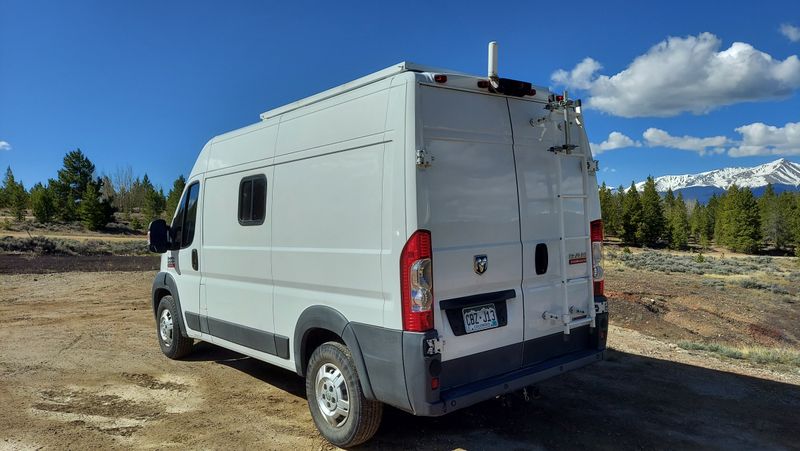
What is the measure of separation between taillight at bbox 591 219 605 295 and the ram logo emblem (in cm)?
147

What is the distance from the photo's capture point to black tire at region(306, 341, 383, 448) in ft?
12.8

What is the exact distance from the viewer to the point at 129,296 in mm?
12758

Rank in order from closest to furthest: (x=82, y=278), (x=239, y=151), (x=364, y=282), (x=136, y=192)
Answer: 1. (x=364, y=282)
2. (x=239, y=151)
3. (x=82, y=278)
4. (x=136, y=192)

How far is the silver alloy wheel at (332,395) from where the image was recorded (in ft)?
13.4

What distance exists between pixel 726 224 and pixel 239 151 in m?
85.2

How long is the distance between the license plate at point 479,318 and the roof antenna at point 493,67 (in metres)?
1.75

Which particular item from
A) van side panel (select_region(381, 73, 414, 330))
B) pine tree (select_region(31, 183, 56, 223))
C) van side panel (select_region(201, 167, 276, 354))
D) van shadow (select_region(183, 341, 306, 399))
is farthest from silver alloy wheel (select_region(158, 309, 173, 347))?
pine tree (select_region(31, 183, 56, 223))

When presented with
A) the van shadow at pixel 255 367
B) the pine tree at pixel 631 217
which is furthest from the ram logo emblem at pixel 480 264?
the pine tree at pixel 631 217

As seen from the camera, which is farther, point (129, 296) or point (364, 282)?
point (129, 296)

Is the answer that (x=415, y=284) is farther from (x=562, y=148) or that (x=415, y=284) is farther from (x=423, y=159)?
(x=562, y=148)

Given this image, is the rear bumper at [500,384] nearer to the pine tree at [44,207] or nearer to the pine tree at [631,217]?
the pine tree at [44,207]

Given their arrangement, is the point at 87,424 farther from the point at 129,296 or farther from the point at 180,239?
the point at 129,296

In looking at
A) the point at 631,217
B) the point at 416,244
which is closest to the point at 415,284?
the point at 416,244

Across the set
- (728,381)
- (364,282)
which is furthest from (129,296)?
(728,381)
